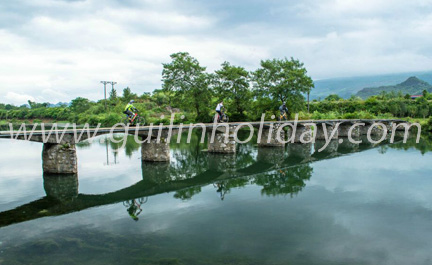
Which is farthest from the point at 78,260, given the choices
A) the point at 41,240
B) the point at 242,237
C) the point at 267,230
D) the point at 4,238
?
the point at 267,230

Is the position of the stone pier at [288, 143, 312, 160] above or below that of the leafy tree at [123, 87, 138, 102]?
below

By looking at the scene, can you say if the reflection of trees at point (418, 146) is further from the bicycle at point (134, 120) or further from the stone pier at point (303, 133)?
the bicycle at point (134, 120)

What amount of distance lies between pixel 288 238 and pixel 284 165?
17.6 metres

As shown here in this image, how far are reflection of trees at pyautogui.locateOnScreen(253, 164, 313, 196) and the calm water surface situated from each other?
7cm

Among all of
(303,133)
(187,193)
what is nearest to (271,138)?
(303,133)

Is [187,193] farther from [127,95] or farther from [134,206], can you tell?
[127,95]

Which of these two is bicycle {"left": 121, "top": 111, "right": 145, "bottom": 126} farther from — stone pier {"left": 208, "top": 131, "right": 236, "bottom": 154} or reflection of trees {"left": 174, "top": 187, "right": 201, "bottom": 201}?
stone pier {"left": 208, "top": 131, "right": 236, "bottom": 154}

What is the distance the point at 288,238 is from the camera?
1428cm

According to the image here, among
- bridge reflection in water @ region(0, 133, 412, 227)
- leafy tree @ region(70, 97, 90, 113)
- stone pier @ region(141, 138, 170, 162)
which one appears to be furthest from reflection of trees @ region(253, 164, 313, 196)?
leafy tree @ region(70, 97, 90, 113)

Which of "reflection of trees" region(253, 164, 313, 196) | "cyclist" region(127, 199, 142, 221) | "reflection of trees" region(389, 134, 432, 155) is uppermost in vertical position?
"reflection of trees" region(389, 134, 432, 155)

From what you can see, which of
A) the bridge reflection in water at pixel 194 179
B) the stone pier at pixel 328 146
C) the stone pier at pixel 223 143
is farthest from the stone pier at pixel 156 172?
the stone pier at pixel 328 146

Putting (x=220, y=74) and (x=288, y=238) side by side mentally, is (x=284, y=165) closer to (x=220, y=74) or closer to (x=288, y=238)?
(x=288, y=238)

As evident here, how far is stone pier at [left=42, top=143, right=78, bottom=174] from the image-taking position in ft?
79.7

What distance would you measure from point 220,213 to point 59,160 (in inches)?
546
